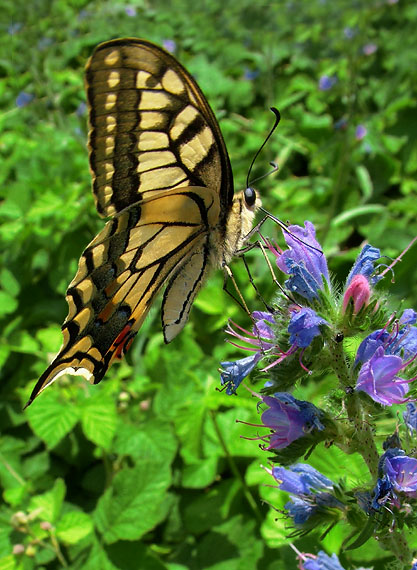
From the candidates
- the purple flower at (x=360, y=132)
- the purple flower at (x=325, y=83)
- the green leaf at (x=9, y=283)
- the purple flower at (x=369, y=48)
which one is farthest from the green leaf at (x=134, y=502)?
the purple flower at (x=369, y=48)

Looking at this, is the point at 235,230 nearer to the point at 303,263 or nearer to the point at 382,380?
the point at 303,263

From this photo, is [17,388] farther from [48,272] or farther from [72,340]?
[72,340]

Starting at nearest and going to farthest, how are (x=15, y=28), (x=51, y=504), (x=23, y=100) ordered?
(x=51, y=504) < (x=23, y=100) < (x=15, y=28)

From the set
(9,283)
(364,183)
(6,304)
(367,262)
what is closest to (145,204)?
(367,262)

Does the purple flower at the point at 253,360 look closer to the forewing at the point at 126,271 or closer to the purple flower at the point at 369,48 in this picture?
the forewing at the point at 126,271

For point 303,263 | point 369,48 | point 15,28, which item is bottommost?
point 303,263

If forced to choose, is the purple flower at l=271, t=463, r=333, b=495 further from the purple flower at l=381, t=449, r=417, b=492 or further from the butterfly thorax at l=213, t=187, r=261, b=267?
the butterfly thorax at l=213, t=187, r=261, b=267

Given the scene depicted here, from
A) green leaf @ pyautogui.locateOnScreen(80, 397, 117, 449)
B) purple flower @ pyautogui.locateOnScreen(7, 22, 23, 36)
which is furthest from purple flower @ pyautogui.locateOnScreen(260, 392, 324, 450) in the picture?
purple flower @ pyautogui.locateOnScreen(7, 22, 23, 36)
